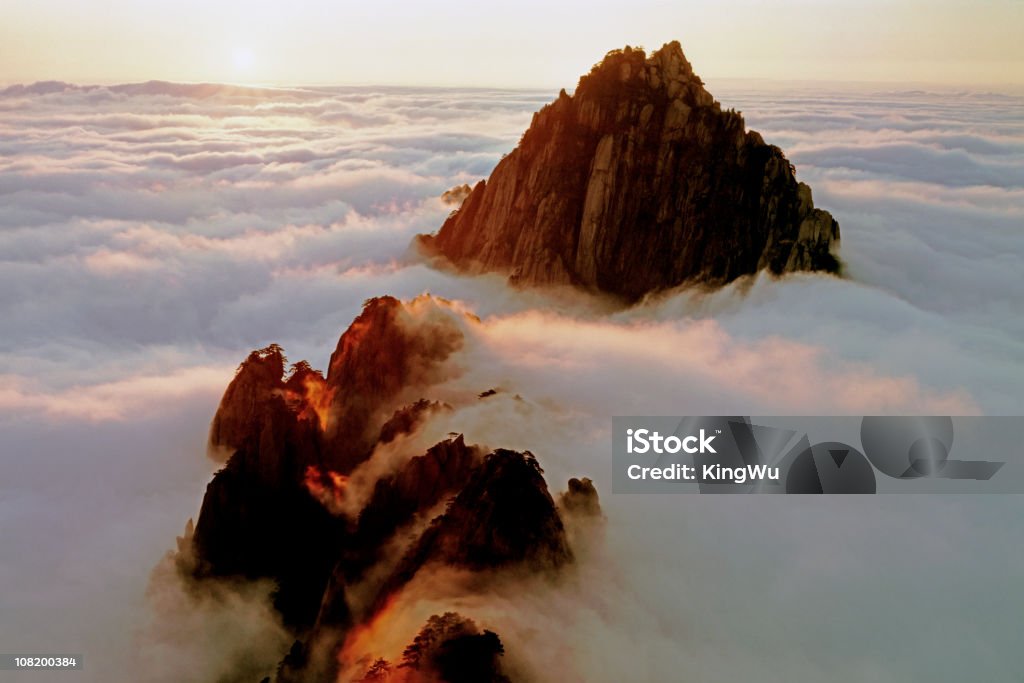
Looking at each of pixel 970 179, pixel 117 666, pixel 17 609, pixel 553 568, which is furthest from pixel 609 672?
pixel 970 179

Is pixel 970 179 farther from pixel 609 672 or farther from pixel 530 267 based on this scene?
pixel 609 672

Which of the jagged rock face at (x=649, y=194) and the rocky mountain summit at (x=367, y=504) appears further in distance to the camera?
the jagged rock face at (x=649, y=194)

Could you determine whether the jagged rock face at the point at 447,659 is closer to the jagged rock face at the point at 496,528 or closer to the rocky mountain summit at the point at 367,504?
the rocky mountain summit at the point at 367,504

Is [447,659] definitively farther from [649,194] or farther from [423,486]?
[649,194]

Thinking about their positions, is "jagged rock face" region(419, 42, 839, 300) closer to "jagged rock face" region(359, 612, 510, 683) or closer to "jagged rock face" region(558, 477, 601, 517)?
"jagged rock face" region(558, 477, 601, 517)

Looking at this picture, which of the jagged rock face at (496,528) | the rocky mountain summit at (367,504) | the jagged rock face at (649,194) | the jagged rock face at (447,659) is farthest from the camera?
Result: the jagged rock face at (649,194)

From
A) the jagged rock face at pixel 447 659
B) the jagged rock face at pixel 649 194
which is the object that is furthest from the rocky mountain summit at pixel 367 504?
the jagged rock face at pixel 649 194

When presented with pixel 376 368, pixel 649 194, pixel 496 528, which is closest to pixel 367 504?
pixel 496 528
